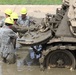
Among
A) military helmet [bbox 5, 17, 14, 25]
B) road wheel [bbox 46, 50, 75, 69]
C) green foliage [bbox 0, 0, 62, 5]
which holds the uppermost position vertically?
military helmet [bbox 5, 17, 14, 25]

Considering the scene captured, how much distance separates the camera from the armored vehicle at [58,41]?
11.5 meters

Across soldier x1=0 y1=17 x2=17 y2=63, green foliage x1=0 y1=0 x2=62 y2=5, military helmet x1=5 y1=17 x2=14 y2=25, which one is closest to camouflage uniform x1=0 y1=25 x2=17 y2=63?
soldier x1=0 y1=17 x2=17 y2=63

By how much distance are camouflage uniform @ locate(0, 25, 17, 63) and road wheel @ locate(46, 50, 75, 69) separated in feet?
4.45

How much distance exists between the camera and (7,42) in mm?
12297

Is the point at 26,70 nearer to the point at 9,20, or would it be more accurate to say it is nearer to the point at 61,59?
the point at 61,59

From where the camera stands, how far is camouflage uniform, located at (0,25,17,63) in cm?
1218

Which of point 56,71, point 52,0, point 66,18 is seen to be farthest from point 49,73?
point 52,0

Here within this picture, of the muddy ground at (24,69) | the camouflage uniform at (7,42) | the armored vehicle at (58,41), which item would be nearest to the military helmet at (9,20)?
the camouflage uniform at (7,42)

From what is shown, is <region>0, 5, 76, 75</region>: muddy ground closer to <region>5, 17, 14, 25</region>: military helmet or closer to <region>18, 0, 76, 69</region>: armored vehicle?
<region>18, 0, 76, 69</region>: armored vehicle

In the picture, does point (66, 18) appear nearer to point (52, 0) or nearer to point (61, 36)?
point (61, 36)

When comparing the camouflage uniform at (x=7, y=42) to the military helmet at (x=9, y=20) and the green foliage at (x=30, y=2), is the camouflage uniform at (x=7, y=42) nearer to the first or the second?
the military helmet at (x=9, y=20)

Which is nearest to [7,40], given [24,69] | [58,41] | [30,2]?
[24,69]

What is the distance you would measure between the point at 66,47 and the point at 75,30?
1.99 feet

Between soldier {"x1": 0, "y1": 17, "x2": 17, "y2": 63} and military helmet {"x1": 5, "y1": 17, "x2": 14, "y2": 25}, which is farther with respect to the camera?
military helmet {"x1": 5, "y1": 17, "x2": 14, "y2": 25}
